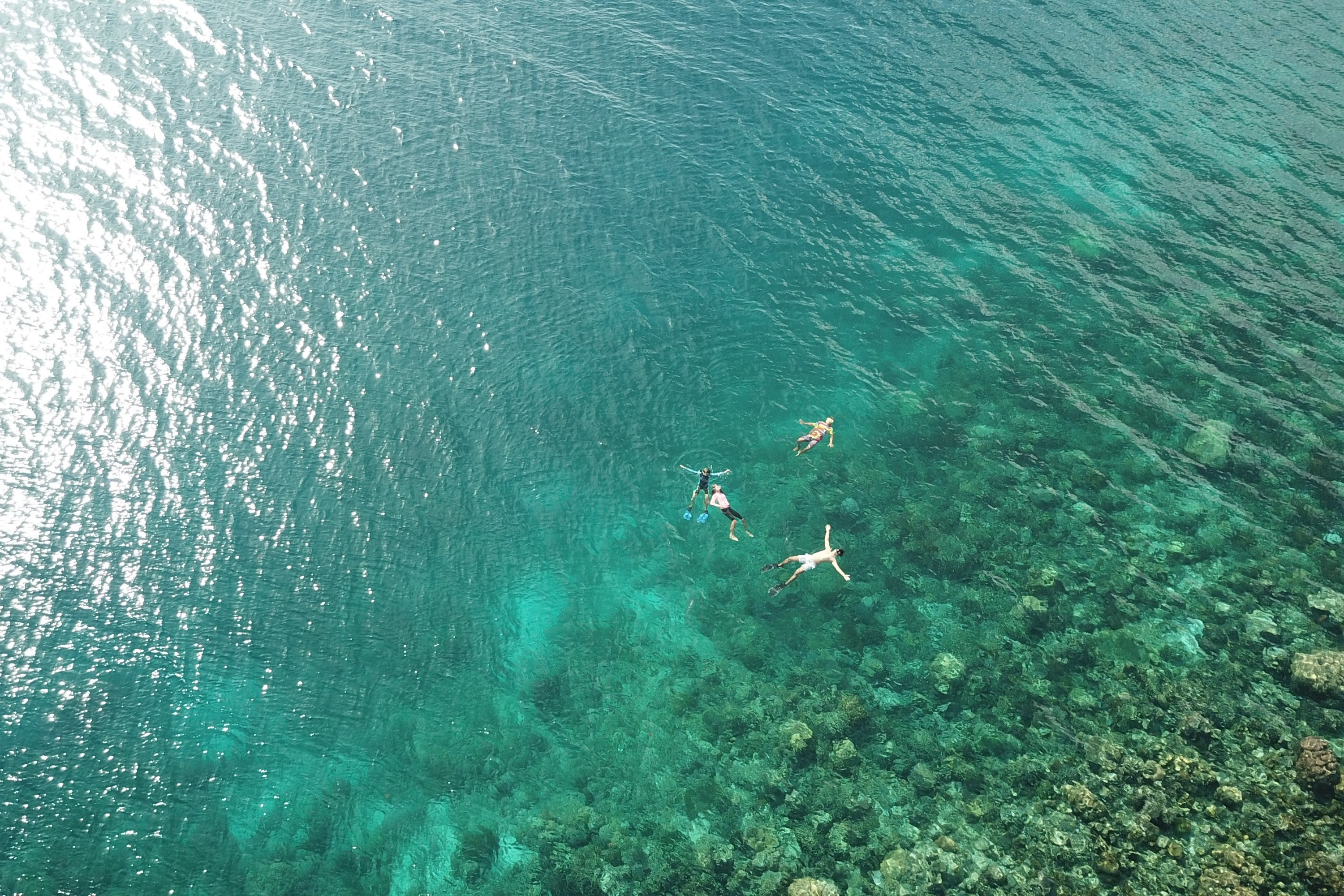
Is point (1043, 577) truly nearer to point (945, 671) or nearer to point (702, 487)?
point (945, 671)

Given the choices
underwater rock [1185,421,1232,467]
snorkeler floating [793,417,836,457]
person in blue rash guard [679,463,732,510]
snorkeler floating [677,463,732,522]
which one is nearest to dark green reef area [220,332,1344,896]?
underwater rock [1185,421,1232,467]

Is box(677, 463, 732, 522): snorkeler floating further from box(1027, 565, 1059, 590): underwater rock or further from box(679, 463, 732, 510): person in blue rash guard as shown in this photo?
box(1027, 565, 1059, 590): underwater rock

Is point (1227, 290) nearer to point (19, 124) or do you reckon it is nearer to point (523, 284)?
point (523, 284)

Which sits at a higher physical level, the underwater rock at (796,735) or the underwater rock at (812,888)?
the underwater rock at (796,735)

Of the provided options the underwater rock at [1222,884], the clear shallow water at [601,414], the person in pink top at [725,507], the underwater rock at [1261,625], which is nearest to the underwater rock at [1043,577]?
the clear shallow water at [601,414]

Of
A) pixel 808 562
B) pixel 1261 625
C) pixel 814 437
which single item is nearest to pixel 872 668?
pixel 808 562

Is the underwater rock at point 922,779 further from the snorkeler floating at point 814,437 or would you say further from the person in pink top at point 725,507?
the snorkeler floating at point 814,437
